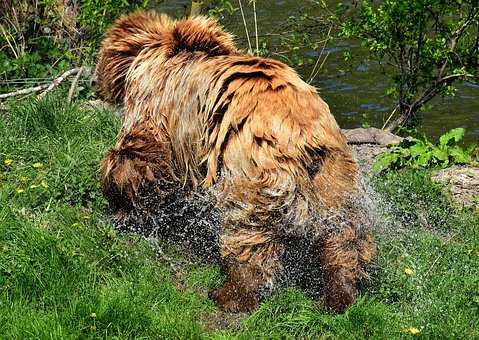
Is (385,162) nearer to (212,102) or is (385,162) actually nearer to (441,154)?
(441,154)

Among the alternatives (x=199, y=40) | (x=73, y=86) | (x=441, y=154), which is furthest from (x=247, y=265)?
(x=73, y=86)

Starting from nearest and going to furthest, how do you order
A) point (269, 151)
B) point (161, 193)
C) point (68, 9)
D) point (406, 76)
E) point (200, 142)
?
point (269, 151) < point (200, 142) < point (161, 193) < point (406, 76) < point (68, 9)

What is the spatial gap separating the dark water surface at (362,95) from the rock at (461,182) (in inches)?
143

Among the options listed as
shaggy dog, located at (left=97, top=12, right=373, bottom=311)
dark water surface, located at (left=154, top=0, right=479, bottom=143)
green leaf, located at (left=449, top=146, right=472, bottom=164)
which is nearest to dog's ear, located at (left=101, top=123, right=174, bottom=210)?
shaggy dog, located at (left=97, top=12, right=373, bottom=311)

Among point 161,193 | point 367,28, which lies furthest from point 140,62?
point 367,28

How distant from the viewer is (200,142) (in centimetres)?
561

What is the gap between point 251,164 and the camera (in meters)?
5.16

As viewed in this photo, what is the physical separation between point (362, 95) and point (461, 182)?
540 centimetres

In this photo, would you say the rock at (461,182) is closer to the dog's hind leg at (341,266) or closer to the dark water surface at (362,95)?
the dog's hind leg at (341,266)

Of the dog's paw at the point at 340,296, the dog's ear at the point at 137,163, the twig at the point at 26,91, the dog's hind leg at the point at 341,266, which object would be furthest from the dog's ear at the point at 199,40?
the twig at the point at 26,91

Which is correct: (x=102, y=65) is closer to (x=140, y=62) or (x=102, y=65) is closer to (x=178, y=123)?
(x=140, y=62)

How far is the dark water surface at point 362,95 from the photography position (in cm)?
1161

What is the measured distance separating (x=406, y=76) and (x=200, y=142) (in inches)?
166

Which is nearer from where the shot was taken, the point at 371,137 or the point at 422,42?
the point at 371,137
